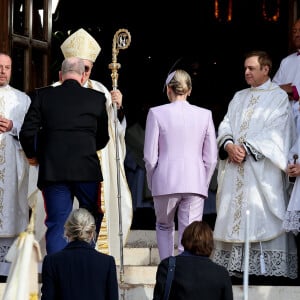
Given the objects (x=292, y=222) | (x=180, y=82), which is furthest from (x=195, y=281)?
(x=292, y=222)

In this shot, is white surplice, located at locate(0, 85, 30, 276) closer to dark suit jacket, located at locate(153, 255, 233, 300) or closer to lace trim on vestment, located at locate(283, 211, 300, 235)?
lace trim on vestment, located at locate(283, 211, 300, 235)

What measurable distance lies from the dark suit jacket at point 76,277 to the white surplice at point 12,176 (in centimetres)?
367

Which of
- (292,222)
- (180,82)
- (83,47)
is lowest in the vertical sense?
(292,222)

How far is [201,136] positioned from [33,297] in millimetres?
2927

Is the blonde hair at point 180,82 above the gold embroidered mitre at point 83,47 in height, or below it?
below

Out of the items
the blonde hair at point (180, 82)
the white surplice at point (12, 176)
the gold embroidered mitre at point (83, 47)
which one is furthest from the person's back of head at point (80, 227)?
the gold embroidered mitre at point (83, 47)

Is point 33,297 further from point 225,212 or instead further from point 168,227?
point 225,212

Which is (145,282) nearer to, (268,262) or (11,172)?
(268,262)

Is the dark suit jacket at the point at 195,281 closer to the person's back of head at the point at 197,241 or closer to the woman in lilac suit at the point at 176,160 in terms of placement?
the person's back of head at the point at 197,241

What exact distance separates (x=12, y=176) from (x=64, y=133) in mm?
1840

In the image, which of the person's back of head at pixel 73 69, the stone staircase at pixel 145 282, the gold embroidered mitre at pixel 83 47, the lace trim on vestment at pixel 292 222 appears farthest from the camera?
the gold embroidered mitre at pixel 83 47

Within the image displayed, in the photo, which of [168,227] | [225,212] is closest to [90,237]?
[168,227]

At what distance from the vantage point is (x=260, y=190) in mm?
11633

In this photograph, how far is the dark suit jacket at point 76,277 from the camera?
8125 mm
